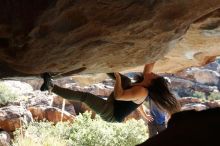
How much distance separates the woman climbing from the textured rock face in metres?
0.56

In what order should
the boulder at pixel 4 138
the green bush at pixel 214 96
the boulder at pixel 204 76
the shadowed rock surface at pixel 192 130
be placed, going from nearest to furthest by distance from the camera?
the shadowed rock surface at pixel 192 130 < the boulder at pixel 4 138 < the green bush at pixel 214 96 < the boulder at pixel 204 76

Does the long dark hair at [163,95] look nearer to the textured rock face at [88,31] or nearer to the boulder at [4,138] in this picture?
the textured rock face at [88,31]

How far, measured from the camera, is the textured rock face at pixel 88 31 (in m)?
2.45

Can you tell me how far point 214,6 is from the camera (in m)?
3.25

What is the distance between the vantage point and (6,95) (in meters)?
14.2

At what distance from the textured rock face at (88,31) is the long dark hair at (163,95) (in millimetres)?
490

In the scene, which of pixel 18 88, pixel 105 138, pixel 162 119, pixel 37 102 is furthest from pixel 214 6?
pixel 18 88

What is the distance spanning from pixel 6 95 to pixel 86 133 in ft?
15.9

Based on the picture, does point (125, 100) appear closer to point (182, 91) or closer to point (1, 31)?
point (1, 31)

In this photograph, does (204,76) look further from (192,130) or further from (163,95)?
(192,130)

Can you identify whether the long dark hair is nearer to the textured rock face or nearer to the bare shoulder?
the bare shoulder

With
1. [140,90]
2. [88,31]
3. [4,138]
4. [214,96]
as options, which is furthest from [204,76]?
[88,31]

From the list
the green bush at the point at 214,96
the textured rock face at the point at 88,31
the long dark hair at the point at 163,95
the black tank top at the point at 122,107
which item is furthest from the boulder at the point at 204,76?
the textured rock face at the point at 88,31

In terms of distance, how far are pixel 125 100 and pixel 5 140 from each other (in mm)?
6914
